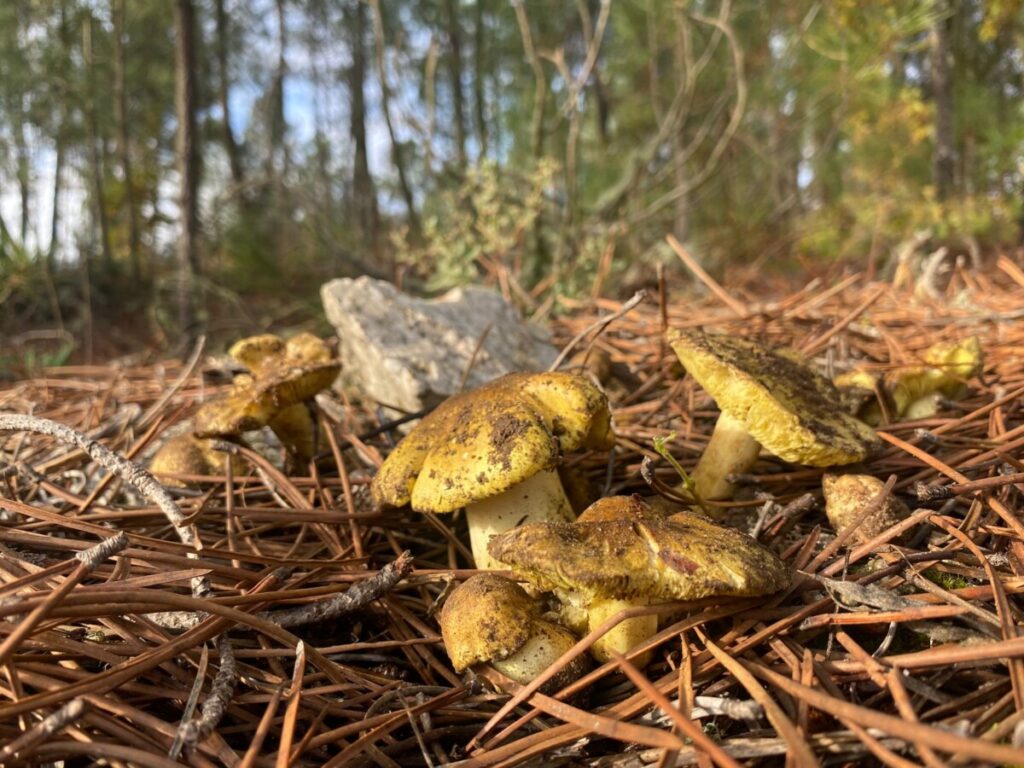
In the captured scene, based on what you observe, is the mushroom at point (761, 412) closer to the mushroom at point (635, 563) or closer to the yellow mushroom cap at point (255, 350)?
the mushroom at point (635, 563)

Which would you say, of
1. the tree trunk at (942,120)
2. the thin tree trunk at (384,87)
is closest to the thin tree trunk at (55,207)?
the thin tree trunk at (384,87)

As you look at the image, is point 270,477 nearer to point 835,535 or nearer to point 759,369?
point 759,369

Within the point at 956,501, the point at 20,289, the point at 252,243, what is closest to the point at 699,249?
the point at 252,243

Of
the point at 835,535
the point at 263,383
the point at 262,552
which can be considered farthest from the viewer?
the point at 263,383

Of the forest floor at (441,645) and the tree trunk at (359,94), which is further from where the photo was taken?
the tree trunk at (359,94)

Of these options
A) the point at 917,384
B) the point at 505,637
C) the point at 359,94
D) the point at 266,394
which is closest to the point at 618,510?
the point at 505,637

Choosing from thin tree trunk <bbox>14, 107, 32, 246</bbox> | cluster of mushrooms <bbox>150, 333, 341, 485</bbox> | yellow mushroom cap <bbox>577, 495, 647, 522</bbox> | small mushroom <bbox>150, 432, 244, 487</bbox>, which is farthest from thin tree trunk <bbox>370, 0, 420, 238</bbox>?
thin tree trunk <bbox>14, 107, 32, 246</bbox>
